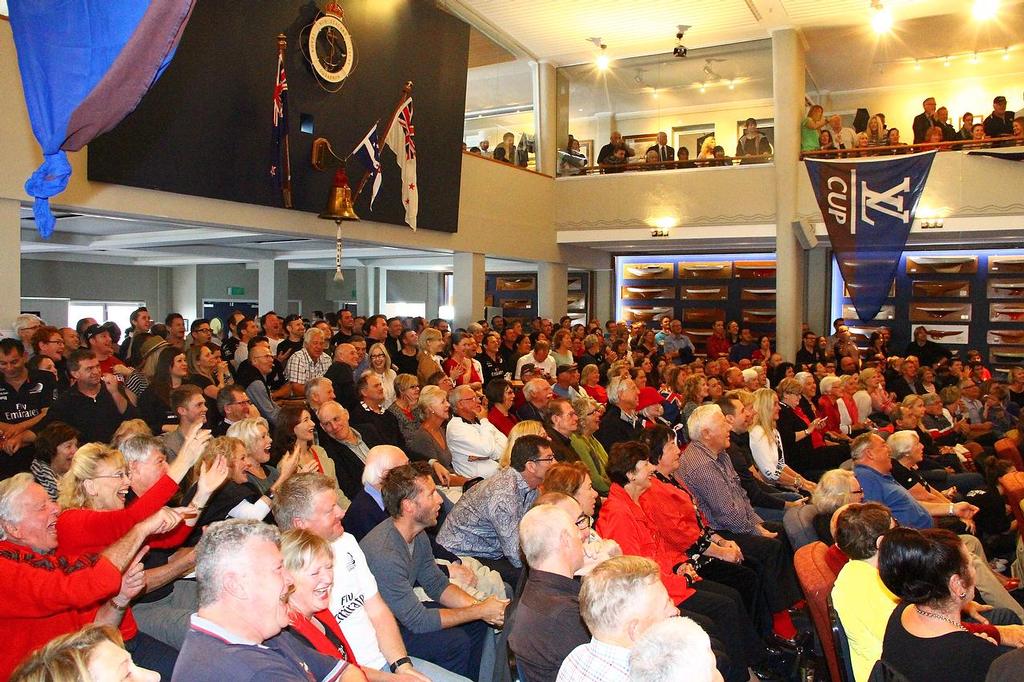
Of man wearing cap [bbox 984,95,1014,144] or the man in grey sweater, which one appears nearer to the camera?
the man in grey sweater

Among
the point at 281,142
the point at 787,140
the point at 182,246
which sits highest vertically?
the point at 787,140

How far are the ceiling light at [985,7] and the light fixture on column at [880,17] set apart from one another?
98 cm

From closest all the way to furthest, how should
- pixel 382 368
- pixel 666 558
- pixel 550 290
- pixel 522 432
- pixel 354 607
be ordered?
pixel 354 607, pixel 666 558, pixel 522 432, pixel 382 368, pixel 550 290

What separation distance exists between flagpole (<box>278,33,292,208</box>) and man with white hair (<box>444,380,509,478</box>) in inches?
142

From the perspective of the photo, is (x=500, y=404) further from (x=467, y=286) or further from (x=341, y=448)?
(x=467, y=286)

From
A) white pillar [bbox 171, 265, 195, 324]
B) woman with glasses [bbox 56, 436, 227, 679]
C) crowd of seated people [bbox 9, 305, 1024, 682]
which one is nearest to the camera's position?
crowd of seated people [bbox 9, 305, 1024, 682]

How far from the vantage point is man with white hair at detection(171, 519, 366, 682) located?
199 centimetres

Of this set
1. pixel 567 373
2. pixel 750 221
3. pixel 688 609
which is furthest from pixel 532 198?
pixel 688 609

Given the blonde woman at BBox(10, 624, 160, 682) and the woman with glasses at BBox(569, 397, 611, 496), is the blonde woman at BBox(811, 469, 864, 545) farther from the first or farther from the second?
the blonde woman at BBox(10, 624, 160, 682)

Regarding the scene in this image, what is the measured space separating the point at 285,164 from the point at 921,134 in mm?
8692

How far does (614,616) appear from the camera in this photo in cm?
232

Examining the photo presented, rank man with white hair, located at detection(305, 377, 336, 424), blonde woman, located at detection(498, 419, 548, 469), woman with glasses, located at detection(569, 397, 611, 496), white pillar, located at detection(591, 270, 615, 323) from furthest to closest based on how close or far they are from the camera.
Answer: white pillar, located at detection(591, 270, 615, 323)
woman with glasses, located at detection(569, 397, 611, 496)
man with white hair, located at detection(305, 377, 336, 424)
blonde woman, located at detection(498, 419, 548, 469)

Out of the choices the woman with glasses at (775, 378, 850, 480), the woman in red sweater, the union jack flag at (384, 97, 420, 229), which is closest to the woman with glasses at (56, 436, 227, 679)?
the woman in red sweater

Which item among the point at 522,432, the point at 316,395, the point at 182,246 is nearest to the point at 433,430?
the point at 316,395
